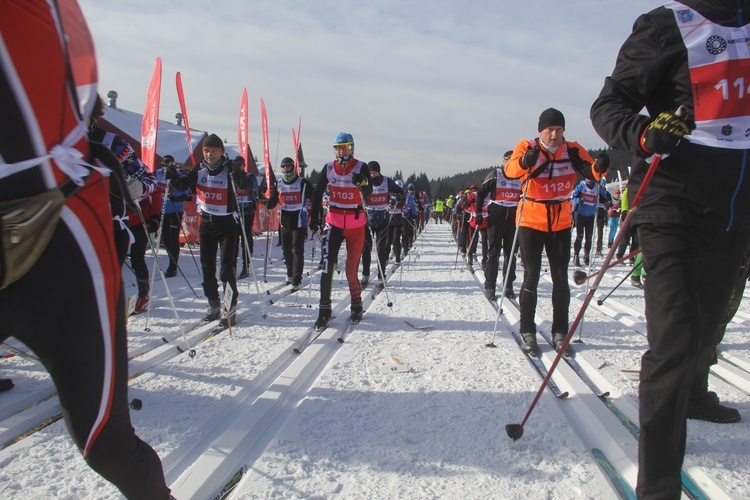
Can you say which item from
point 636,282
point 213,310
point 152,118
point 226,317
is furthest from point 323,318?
point 636,282

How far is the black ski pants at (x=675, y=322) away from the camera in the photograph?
1.63m

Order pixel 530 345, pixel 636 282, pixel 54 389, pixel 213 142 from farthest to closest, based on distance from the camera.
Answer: pixel 636 282 → pixel 213 142 → pixel 530 345 → pixel 54 389

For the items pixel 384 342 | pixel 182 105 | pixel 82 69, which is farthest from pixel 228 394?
pixel 182 105

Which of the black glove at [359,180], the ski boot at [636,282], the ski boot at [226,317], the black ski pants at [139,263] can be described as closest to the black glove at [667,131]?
the black glove at [359,180]

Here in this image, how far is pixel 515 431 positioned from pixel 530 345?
1747 mm

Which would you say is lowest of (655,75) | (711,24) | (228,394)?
(228,394)

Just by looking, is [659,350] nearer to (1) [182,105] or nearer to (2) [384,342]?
(2) [384,342]

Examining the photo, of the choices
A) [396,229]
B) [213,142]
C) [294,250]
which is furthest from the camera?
[396,229]

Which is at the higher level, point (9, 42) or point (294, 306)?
point (9, 42)

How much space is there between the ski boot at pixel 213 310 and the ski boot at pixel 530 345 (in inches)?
132

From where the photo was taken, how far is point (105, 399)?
129cm

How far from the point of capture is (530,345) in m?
3.99

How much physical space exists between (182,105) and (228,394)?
455 cm

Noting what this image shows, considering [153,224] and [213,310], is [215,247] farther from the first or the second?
[153,224]
